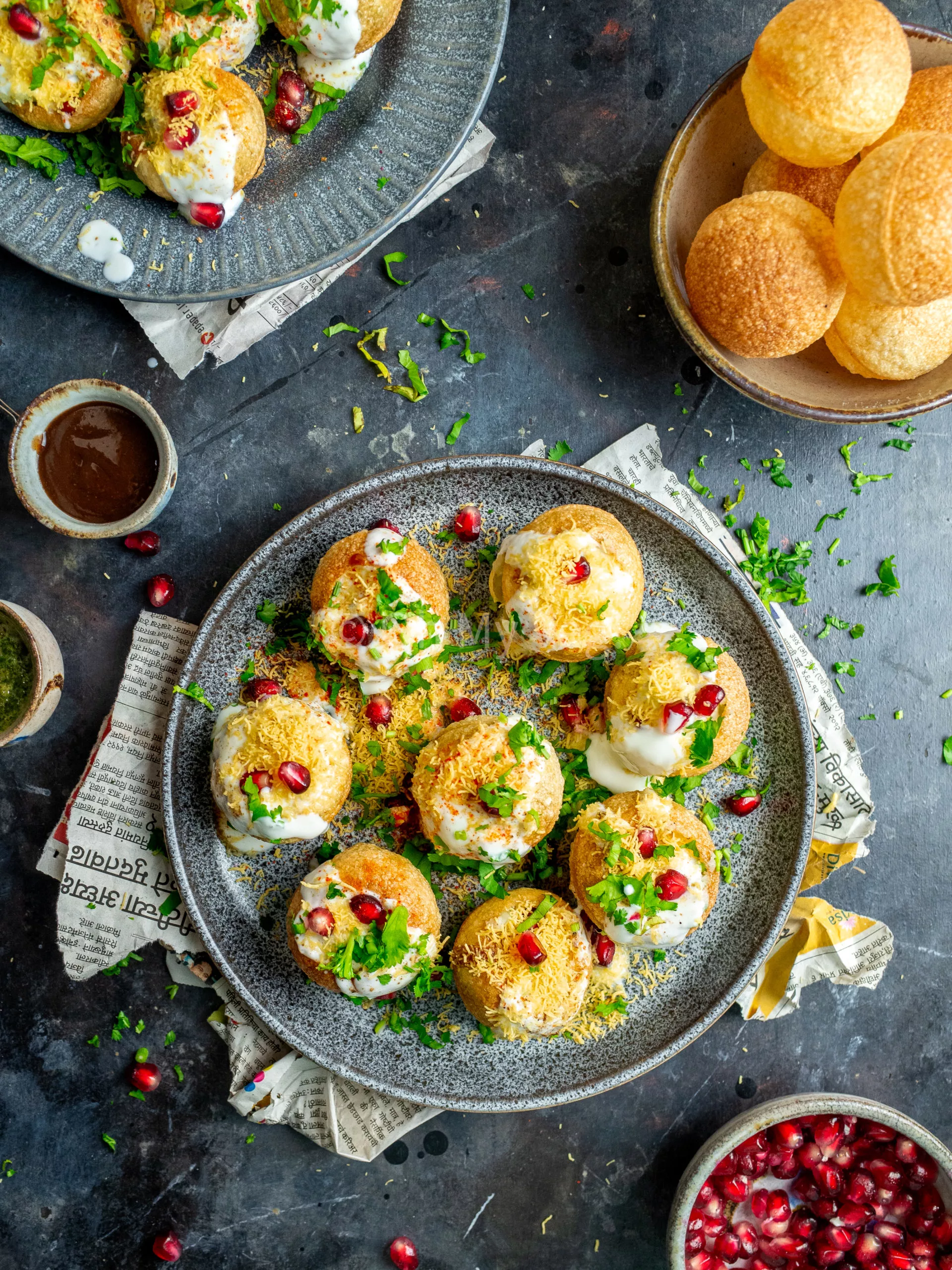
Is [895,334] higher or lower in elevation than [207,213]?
lower

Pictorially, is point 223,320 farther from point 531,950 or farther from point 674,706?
point 531,950

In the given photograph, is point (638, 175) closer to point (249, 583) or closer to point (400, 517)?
point (400, 517)

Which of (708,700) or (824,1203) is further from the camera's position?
(824,1203)

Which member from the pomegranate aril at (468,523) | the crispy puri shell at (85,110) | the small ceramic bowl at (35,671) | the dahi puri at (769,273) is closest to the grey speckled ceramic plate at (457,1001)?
the pomegranate aril at (468,523)

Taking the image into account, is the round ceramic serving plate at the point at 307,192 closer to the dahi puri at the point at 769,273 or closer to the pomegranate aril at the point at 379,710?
the dahi puri at the point at 769,273

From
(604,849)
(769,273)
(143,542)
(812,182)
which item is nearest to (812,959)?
(604,849)

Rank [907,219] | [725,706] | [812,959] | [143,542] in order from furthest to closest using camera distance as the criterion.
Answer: [812,959] < [143,542] < [725,706] < [907,219]

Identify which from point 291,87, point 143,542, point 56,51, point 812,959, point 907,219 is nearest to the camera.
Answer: point 907,219
